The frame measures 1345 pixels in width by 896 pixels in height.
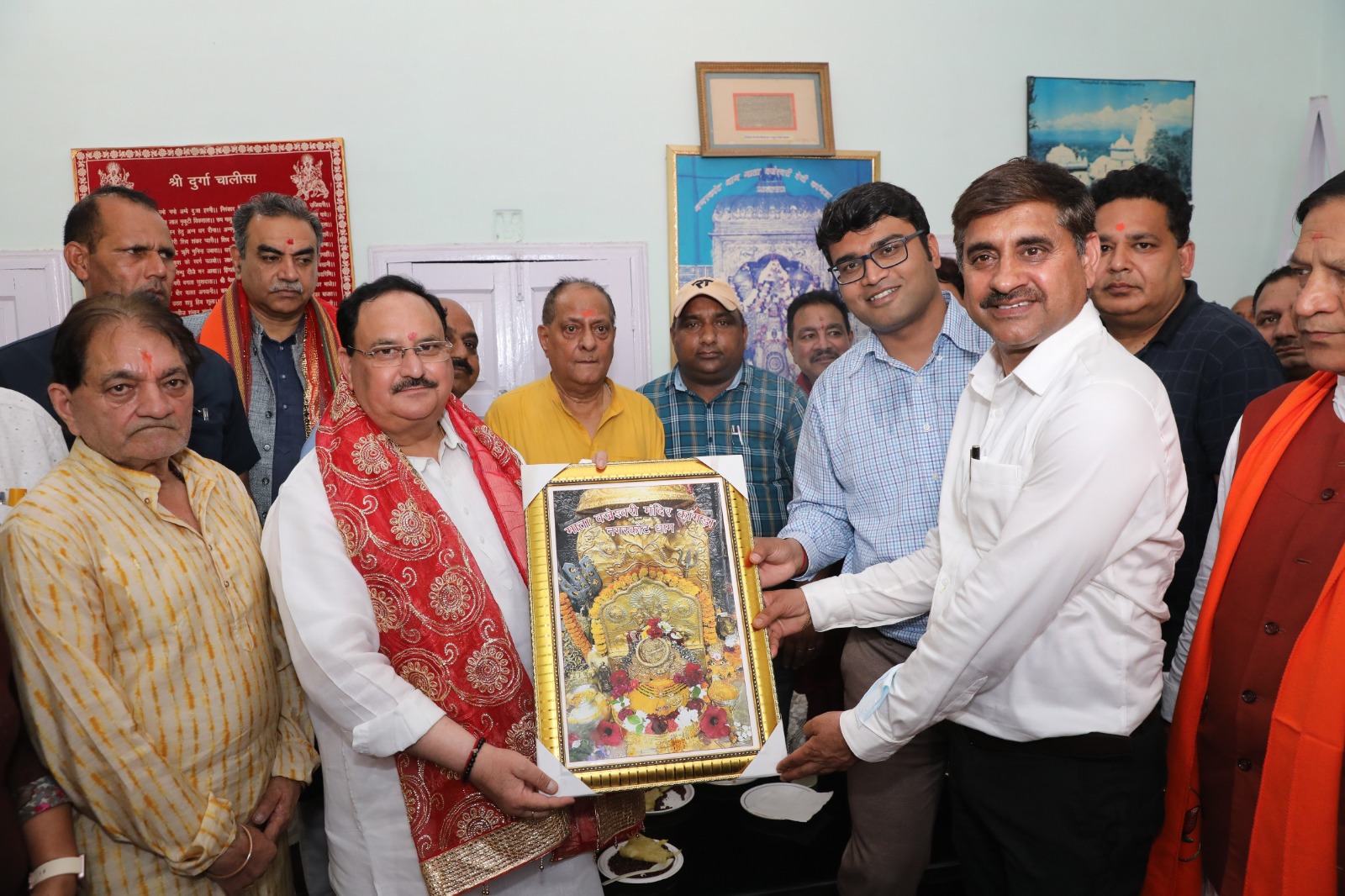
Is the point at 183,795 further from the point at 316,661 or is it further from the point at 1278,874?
the point at 1278,874

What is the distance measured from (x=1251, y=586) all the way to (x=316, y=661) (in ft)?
6.64

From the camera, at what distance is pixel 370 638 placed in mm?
1960

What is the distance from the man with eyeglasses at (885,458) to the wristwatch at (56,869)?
1712 mm

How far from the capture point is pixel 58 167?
15.2 ft

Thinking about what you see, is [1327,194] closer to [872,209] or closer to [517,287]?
[872,209]

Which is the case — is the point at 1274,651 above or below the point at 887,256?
below

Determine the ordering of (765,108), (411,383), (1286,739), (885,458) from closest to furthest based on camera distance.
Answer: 1. (1286,739)
2. (411,383)
3. (885,458)
4. (765,108)

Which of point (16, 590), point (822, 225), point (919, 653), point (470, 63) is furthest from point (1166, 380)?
point (470, 63)

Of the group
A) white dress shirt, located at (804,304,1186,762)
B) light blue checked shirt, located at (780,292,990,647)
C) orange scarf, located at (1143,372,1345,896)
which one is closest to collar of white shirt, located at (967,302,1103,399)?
white dress shirt, located at (804,304,1186,762)

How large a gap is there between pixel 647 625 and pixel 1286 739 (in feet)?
4.30

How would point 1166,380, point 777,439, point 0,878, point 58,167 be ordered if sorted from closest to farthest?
1. point 0,878
2. point 1166,380
3. point 777,439
4. point 58,167

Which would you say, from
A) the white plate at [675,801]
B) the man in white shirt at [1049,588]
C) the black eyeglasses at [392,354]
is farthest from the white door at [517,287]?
the man in white shirt at [1049,588]

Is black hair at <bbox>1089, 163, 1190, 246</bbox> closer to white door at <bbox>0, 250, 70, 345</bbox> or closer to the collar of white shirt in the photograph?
the collar of white shirt

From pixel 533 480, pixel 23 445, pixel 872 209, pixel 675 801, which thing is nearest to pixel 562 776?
pixel 533 480
